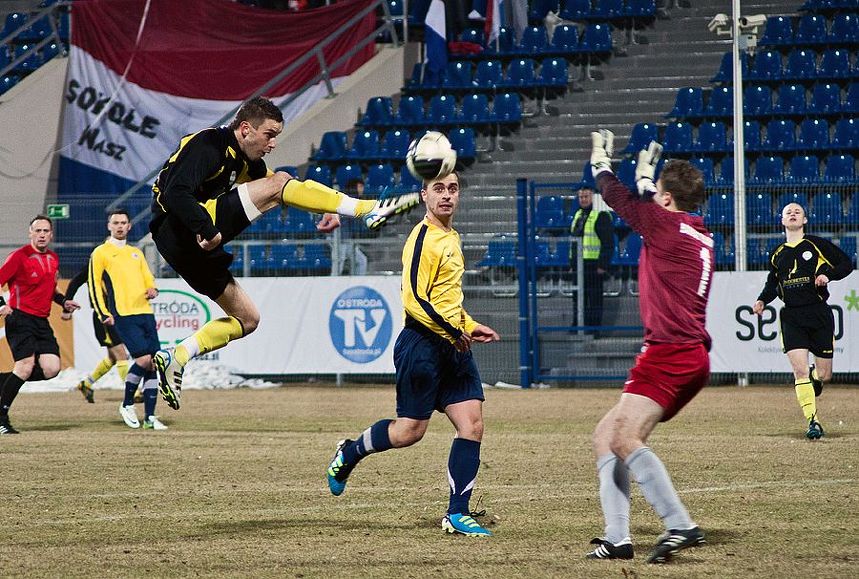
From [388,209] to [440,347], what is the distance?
3.46 feet

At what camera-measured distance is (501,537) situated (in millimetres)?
7477

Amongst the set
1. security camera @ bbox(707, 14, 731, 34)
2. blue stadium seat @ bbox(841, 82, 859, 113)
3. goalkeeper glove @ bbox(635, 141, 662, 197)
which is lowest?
goalkeeper glove @ bbox(635, 141, 662, 197)

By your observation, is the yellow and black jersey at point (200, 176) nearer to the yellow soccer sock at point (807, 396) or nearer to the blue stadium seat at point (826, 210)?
the yellow soccer sock at point (807, 396)

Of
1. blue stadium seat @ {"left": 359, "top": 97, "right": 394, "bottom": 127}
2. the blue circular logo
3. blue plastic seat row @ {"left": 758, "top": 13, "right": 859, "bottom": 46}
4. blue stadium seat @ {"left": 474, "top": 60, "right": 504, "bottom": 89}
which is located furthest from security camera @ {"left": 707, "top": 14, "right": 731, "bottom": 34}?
blue stadium seat @ {"left": 359, "top": 97, "right": 394, "bottom": 127}

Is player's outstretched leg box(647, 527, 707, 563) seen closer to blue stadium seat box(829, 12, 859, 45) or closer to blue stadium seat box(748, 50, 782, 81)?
blue stadium seat box(748, 50, 782, 81)

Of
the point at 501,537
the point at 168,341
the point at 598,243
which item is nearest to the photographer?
the point at 501,537

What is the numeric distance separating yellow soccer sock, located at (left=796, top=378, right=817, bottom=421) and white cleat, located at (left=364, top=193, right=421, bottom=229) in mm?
6272

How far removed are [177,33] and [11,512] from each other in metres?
21.0

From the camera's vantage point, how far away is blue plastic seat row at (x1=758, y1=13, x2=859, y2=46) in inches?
1005

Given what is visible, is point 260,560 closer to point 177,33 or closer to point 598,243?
point 598,243

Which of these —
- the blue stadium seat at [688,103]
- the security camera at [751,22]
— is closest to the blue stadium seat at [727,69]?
the blue stadium seat at [688,103]

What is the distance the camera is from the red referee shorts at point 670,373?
666 cm

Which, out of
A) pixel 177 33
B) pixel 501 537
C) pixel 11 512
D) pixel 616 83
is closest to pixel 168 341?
pixel 177 33

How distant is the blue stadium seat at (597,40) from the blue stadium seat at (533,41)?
2.77 feet
